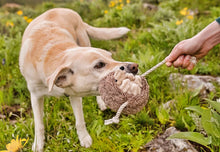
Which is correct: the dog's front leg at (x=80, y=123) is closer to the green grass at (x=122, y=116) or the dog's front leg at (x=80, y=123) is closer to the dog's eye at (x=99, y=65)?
the green grass at (x=122, y=116)

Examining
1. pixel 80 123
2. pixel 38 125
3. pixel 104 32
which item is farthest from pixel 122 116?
pixel 104 32

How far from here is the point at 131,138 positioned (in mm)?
2635

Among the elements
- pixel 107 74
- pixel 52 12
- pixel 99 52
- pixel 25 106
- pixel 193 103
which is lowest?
pixel 193 103

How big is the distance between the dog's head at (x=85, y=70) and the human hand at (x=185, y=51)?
1.71 ft

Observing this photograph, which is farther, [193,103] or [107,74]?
[193,103]

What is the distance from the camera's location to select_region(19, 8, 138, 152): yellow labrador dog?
2.16 metres

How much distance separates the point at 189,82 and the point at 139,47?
4.54ft

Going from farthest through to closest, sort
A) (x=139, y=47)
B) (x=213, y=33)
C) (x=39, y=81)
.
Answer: (x=139, y=47), (x=39, y=81), (x=213, y=33)

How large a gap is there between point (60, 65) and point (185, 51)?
1.18m

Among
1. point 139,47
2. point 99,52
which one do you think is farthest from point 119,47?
point 99,52

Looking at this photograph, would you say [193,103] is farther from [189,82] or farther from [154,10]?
[154,10]

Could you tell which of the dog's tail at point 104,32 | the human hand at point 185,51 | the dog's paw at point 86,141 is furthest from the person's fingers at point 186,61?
the dog's tail at point 104,32

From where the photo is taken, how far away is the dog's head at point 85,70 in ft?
7.07

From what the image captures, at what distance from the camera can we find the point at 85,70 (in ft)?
7.14
